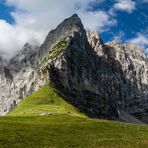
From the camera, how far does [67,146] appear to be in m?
71.8

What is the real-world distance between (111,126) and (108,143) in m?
41.6

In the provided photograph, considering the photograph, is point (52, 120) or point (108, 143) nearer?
point (108, 143)

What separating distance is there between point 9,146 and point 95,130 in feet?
127

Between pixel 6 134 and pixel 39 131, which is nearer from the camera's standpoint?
pixel 6 134

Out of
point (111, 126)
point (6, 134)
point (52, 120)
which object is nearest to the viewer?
point (6, 134)

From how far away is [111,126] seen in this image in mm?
115500

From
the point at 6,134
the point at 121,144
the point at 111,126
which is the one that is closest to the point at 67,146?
the point at 121,144

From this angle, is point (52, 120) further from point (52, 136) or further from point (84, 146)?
point (84, 146)

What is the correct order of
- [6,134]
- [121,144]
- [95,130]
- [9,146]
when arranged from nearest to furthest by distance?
[9,146]
[121,144]
[6,134]
[95,130]

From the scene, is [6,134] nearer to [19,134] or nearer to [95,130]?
[19,134]

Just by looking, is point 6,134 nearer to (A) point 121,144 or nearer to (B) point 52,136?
(B) point 52,136

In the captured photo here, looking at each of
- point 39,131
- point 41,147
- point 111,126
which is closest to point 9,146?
point 41,147

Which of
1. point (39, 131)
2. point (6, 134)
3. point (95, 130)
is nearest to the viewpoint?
point (6, 134)

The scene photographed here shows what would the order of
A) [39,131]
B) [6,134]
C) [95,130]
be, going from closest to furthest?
[6,134]
[39,131]
[95,130]
